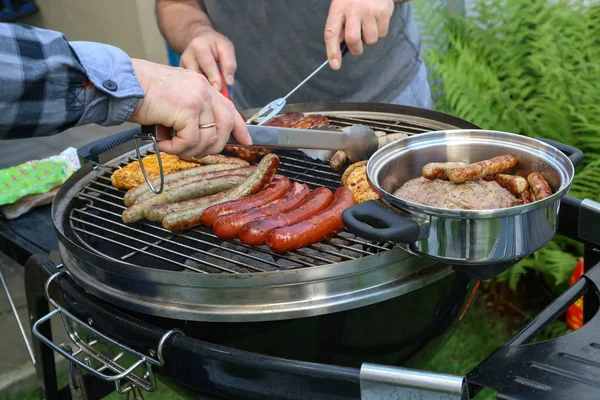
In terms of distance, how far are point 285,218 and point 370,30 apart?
117 centimetres

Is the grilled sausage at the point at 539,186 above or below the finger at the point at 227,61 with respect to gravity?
below

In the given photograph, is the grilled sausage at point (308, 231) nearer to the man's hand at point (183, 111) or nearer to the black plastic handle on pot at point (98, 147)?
the man's hand at point (183, 111)

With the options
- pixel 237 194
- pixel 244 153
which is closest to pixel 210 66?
pixel 244 153

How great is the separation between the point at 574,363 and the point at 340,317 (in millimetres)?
697

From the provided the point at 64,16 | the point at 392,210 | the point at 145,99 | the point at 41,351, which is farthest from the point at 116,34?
the point at 392,210

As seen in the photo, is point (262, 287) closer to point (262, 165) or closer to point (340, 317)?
point (340, 317)

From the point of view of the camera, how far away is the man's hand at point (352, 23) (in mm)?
2889

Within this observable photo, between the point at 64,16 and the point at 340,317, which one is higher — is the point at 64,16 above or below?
above

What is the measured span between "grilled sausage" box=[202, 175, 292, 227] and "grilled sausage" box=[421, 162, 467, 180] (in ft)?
2.10

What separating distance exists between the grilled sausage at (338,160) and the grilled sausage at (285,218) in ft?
1.29

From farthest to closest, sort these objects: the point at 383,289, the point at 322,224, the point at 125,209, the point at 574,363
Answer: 1. the point at 125,209
2. the point at 322,224
3. the point at 383,289
4. the point at 574,363

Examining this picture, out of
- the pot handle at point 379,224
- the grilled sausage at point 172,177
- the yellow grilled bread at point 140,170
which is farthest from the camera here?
the yellow grilled bread at point 140,170

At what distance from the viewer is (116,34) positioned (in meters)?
8.02

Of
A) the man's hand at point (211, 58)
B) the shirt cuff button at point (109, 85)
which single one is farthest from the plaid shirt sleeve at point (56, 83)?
the man's hand at point (211, 58)
